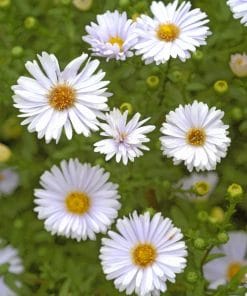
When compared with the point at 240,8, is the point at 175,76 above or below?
below

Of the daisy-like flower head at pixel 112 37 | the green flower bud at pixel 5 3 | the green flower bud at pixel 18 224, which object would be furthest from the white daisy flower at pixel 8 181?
the daisy-like flower head at pixel 112 37

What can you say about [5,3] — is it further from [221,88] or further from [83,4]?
[221,88]

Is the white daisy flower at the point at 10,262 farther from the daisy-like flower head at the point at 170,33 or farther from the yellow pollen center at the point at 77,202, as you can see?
the daisy-like flower head at the point at 170,33

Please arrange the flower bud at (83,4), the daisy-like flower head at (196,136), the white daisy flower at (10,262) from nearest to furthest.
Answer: the daisy-like flower head at (196,136) < the white daisy flower at (10,262) < the flower bud at (83,4)

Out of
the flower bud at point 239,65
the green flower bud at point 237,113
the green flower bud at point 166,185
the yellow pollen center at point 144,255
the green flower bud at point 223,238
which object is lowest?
the yellow pollen center at point 144,255

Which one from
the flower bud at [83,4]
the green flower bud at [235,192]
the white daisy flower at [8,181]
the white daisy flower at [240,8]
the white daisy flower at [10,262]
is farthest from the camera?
the white daisy flower at [8,181]

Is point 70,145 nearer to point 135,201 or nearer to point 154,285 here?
point 135,201

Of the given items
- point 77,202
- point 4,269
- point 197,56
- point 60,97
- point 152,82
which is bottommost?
point 4,269

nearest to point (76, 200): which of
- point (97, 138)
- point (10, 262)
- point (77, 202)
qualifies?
point (77, 202)
